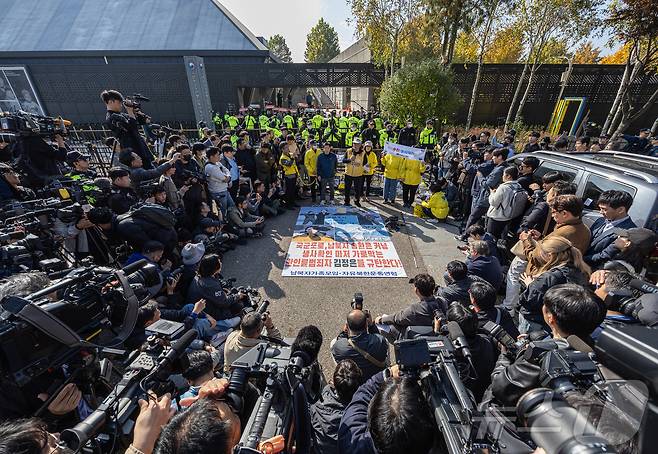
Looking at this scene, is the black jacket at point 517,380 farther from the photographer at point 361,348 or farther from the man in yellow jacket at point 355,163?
the man in yellow jacket at point 355,163

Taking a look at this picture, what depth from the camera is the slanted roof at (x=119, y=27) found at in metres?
20.8

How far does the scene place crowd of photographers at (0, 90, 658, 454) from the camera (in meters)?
1.37

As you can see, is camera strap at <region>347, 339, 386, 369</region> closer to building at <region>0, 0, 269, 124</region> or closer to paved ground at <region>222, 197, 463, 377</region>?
paved ground at <region>222, 197, 463, 377</region>

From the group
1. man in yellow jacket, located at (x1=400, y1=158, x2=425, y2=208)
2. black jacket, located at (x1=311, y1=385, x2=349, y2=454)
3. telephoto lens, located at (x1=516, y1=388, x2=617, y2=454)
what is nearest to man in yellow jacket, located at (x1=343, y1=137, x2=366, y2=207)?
man in yellow jacket, located at (x1=400, y1=158, x2=425, y2=208)

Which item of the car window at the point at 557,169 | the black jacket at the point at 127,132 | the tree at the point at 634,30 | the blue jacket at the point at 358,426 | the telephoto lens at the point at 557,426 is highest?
the tree at the point at 634,30

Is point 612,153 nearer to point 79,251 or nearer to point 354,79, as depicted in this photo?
point 79,251

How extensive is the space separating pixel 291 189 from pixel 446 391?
7.49 meters

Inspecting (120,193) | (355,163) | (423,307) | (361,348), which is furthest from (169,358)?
(355,163)

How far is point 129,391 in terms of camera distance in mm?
1478

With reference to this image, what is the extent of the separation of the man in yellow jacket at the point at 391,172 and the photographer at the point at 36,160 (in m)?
7.27

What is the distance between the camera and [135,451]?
1.33 meters

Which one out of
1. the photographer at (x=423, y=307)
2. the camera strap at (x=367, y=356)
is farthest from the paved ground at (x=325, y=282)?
the photographer at (x=423, y=307)

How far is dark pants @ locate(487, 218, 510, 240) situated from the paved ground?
888 mm

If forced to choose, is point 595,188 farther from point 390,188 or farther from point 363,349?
point 390,188
